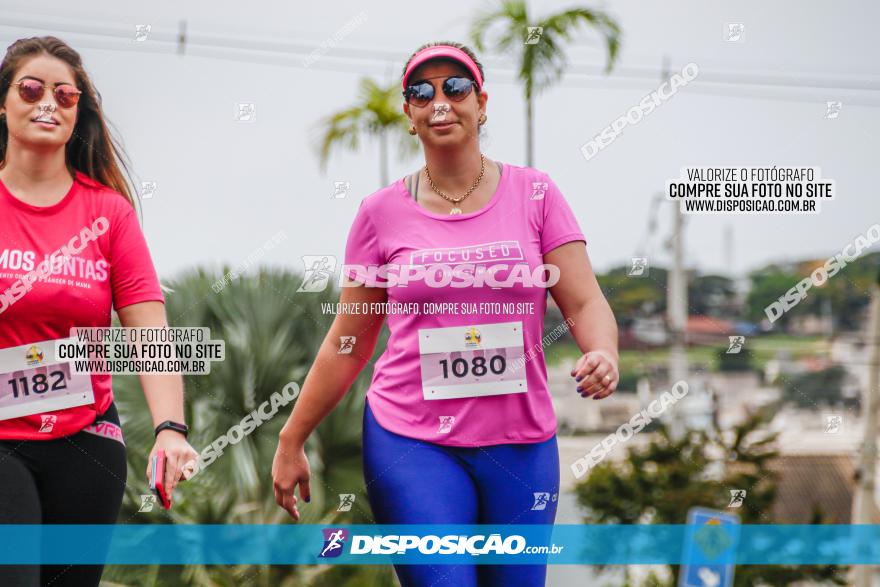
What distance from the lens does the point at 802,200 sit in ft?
18.0

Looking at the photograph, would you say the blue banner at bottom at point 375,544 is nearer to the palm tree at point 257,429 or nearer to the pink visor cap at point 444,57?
the palm tree at point 257,429

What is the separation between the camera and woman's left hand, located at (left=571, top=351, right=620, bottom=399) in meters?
3.18

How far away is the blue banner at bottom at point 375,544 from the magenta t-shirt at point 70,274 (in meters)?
0.35

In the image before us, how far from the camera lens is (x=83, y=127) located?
3922 mm

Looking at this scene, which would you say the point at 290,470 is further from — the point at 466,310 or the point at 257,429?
the point at 257,429

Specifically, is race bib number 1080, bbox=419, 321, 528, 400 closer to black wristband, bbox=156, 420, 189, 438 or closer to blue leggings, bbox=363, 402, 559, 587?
blue leggings, bbox=363, 402, 559, 587

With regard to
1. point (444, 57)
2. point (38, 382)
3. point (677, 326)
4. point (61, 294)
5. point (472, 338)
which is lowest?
point (677, 326)

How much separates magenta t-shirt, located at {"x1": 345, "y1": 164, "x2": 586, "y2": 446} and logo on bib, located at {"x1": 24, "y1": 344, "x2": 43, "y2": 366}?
1.04m

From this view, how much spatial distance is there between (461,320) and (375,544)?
1101 mm

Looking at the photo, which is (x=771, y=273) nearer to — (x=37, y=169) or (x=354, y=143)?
(x=354, y=143)

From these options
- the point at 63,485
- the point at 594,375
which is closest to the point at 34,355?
the point at 63,485

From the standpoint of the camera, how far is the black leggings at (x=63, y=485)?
3.29 metres

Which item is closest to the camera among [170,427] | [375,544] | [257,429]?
[170,427]

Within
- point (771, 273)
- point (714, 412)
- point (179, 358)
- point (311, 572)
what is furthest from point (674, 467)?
point (179, 358)
